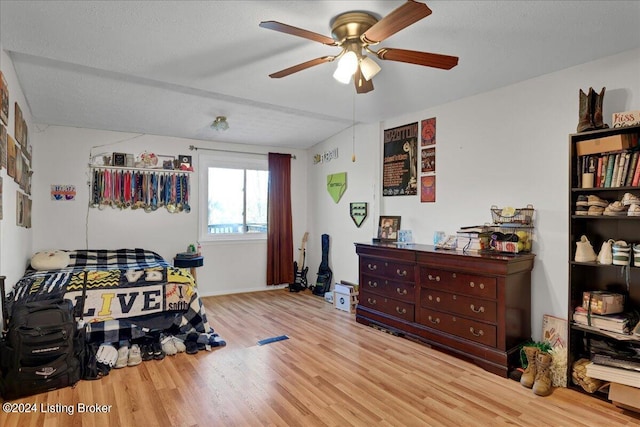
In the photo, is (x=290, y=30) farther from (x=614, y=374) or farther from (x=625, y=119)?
(x=614, y=374)

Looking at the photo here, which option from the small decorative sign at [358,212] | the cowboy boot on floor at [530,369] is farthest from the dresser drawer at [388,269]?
the cowboy boot on floor at [530,369]

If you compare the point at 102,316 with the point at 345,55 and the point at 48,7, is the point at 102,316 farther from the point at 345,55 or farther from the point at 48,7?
the point at 345,55

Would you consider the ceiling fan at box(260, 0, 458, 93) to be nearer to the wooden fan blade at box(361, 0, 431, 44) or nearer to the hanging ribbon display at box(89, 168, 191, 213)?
the wooden fan blade at box(361, 0, 431, 44)

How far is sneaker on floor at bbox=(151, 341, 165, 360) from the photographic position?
120 inches

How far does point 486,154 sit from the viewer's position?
3.39 metres

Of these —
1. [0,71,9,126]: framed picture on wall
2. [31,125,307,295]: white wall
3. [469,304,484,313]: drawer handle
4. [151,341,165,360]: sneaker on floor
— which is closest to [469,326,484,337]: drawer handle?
[469,304,484,313]: drawer handle

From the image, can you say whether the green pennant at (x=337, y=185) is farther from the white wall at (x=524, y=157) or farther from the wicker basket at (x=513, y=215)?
the wicker basket at (x=513, y=215)

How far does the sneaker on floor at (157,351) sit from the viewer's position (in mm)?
3049

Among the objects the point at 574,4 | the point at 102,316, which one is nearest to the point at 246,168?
the point at 102,316

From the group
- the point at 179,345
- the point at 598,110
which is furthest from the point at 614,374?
the point at 179,345

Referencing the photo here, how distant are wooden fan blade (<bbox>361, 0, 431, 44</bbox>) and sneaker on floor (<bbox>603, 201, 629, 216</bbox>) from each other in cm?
182

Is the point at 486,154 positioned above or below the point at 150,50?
below

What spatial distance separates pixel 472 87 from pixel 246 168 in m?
3.45

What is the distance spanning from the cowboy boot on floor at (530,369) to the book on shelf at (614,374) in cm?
32
